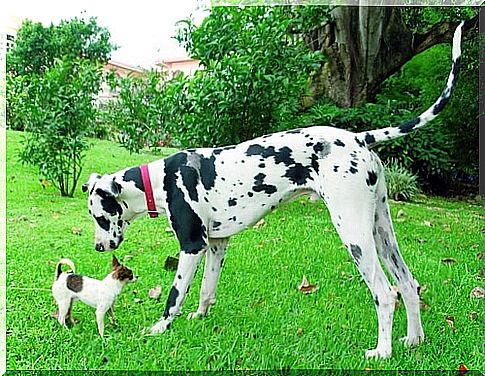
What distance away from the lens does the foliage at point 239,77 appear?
3.00m

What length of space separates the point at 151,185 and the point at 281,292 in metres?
0.73

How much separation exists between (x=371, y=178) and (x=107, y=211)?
800 millimetres

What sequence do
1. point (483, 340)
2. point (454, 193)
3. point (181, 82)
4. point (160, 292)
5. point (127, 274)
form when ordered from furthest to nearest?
point (454, 193), point (181, 82), point (160, 292), point (483, 340), point (127, 274)

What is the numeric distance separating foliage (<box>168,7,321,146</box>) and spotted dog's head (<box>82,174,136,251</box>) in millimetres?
1171

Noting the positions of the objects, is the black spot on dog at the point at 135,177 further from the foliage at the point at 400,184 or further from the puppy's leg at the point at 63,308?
the foliage at the point at 400,184

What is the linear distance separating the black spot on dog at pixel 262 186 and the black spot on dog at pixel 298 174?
59 millimetres

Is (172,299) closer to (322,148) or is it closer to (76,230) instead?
(322,148)

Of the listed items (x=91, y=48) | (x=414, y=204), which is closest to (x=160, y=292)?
(x=91, y=48)

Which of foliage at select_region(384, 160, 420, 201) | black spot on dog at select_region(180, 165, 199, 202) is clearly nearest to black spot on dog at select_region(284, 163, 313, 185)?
black spot on dog at select_region(180, 165, 199, 202)

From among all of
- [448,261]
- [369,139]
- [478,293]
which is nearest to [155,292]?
[369,139]

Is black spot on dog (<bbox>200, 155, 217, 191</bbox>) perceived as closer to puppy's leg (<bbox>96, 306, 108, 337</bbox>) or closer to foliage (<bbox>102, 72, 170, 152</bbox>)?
puppy's leg (<bbox>96, 306, 108, 337</bbox>)

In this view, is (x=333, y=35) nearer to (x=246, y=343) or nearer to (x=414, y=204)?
(x=414, y=204)

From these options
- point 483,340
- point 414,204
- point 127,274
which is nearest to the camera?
point 127,274

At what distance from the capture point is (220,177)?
184cm
